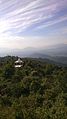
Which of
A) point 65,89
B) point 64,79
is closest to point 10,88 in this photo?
point 65,89

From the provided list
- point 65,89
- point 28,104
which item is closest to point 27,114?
point 28,104

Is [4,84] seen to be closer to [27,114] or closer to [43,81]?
[43,81]

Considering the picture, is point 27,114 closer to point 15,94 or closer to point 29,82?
point 15,94

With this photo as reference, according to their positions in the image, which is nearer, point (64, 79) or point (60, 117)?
point (60, 117)

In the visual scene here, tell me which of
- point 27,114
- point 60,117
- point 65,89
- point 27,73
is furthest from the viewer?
point 27,73

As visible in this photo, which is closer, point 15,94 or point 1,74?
point 15,94

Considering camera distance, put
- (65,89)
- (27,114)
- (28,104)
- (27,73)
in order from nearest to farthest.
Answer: (27,114) < (28,104) < (65,89) < (27,73)

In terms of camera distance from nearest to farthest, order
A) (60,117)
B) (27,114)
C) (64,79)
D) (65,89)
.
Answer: (60,117), (27,114), (65,89), (64,79)

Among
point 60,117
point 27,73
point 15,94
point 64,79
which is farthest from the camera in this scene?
point 27,73
